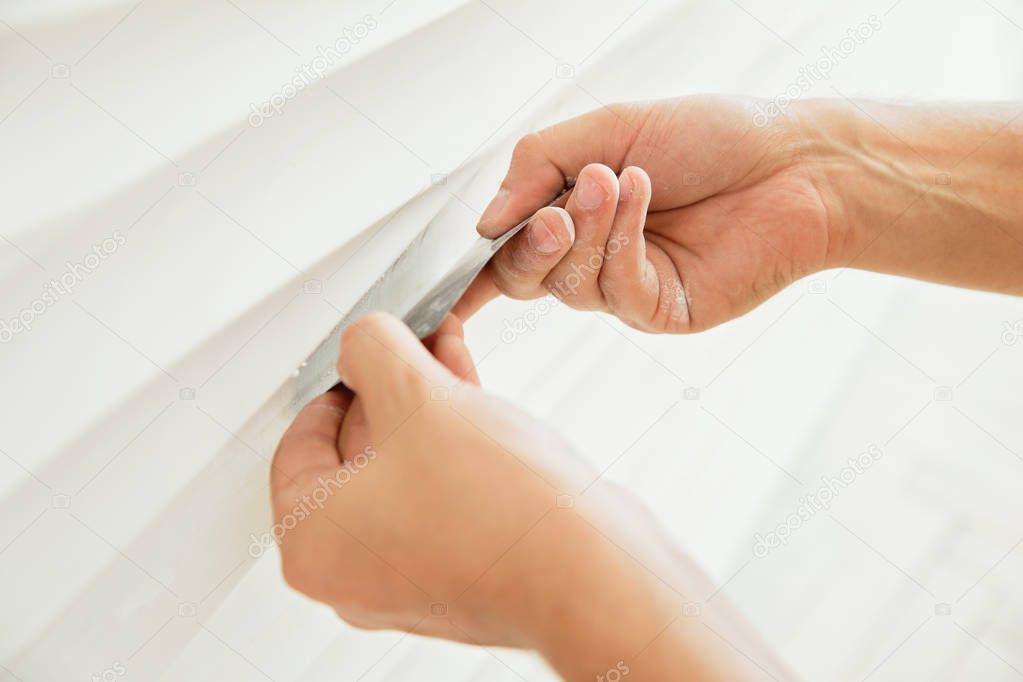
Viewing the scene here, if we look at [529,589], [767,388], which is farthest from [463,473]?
[767,388]

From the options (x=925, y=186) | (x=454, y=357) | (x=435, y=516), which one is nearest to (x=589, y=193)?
(x=454, y=357)

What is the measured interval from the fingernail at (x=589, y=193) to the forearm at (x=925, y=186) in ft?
1.02

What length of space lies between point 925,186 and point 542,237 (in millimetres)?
465

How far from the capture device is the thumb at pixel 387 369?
49 centimetres

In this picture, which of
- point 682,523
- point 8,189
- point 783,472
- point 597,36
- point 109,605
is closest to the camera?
point 8,189

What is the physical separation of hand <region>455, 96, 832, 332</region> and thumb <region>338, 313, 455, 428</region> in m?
0.22

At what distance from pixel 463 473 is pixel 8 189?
31 centimetres

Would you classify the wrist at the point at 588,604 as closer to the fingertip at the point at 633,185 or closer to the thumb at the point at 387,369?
the thumb at the point at 387,369

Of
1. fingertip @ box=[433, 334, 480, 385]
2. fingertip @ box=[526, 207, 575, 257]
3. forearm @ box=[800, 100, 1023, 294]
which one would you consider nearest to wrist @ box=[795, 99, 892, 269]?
forearm @ box=[800, 100, 1023, 294]

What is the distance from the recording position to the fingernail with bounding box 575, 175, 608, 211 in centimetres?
68

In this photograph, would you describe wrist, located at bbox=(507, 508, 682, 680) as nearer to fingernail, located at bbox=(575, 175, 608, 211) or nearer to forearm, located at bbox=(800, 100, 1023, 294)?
fingernail, located at bbox=(575, 175, 608, 211)

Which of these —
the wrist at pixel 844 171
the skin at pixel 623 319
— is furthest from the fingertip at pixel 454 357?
the wrist at pixel 844 171

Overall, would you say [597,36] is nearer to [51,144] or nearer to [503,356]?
[503,356]

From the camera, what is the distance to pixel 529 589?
0.49 m
